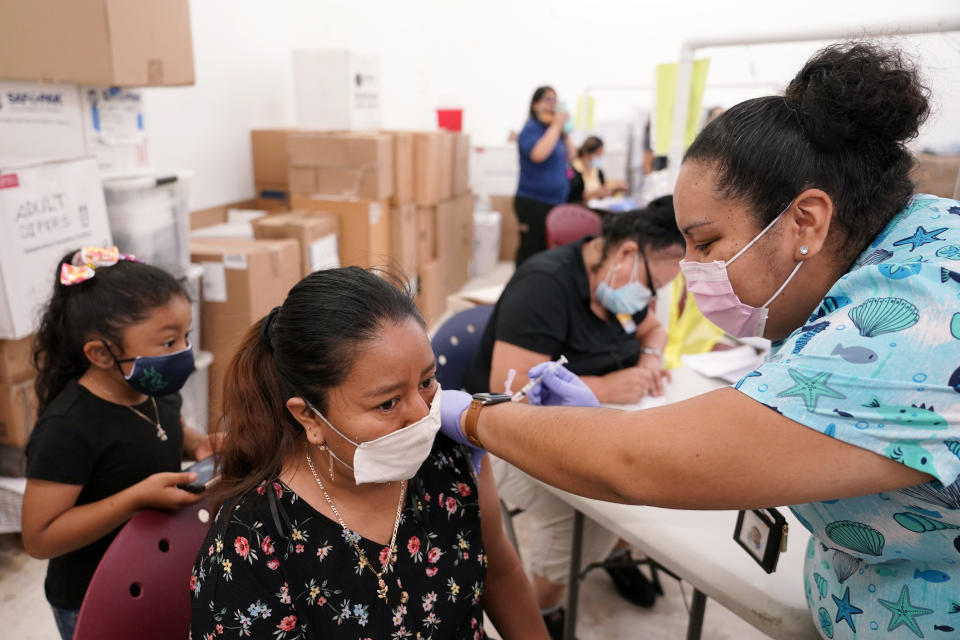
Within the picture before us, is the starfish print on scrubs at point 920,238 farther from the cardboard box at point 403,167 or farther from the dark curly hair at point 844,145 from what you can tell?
the cardboard box at point 403,167

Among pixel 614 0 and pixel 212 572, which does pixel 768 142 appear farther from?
pixel 614 0

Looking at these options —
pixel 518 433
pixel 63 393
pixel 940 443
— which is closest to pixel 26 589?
pixel 63 393

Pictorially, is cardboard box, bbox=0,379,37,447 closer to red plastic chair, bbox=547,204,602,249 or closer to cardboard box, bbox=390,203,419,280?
cardboard box, bbox=390,203,419,280

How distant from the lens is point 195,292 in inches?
95.5

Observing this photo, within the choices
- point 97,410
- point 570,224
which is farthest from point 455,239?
point 97,410

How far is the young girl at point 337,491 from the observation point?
0.93 meters

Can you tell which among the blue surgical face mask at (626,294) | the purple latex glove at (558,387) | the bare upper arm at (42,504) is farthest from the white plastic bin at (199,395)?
the purple latex glove at (558,387)

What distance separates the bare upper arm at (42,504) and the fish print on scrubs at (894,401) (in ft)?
3.94

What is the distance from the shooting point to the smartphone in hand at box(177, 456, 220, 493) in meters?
1.13

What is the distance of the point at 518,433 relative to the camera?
0.93 meters

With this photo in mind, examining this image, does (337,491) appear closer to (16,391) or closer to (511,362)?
(511,362)

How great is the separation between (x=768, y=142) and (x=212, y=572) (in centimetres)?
96

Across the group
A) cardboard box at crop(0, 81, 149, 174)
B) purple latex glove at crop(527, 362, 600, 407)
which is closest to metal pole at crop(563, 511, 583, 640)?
purple latex glove at crop(527, 362, 600, 407)

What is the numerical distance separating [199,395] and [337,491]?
1808 mm
